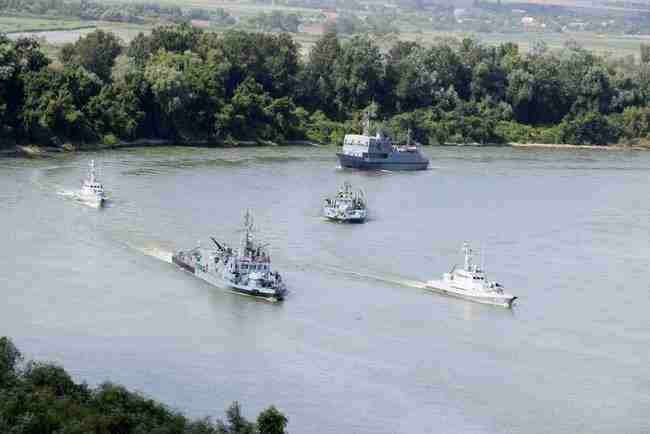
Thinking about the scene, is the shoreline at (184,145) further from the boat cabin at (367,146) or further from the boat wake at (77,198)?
the boat wake at (77,198)

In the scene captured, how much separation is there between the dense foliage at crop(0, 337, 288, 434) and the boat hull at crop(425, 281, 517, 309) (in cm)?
971

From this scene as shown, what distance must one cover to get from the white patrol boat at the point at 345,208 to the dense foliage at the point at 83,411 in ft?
56.1

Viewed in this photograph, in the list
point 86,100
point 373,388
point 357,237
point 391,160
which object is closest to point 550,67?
point 391,160

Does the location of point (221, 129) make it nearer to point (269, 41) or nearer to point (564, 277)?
point (269, 41)

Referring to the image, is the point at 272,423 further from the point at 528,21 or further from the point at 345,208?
the point at 528,21

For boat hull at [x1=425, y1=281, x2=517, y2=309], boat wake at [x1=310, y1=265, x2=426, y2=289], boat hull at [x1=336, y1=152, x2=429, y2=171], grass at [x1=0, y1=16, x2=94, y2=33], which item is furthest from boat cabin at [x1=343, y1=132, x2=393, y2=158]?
grass at [x1=0, y1=16, x2=94, y2=33]

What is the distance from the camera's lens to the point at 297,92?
208 feet

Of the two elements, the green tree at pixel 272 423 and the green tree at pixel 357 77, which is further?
the green tree at pixel 357 77

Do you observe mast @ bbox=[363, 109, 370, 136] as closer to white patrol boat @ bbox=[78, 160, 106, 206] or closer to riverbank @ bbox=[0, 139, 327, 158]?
riverbank @ bbox=[0, 139, 327, 158]

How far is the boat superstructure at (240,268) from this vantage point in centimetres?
3300

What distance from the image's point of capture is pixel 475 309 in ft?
108

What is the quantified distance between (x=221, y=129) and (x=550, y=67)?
17.2 metres

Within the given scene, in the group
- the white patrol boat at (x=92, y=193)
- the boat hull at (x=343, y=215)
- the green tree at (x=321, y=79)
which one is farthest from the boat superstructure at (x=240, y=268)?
the green tree at (x=321, y=79)

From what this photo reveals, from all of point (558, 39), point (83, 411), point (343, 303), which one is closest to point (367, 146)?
point (343, 303)
